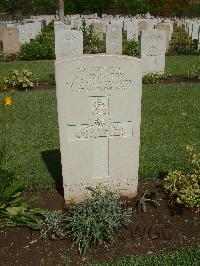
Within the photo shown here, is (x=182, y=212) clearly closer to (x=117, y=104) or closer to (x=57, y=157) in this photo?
(x=117, y=104)

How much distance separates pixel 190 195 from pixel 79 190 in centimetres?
133

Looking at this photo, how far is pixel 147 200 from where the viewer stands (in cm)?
464

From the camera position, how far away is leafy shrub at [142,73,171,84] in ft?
38.3

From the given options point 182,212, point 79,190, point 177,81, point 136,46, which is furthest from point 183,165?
point 136,46

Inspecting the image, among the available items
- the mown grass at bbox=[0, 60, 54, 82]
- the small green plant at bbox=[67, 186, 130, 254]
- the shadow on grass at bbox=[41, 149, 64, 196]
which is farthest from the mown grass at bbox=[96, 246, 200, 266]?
the mown grass at bbox=[0, 60, 54, 82]

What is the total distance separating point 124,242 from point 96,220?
1.31 ft

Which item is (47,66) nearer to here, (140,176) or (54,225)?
(140,176)

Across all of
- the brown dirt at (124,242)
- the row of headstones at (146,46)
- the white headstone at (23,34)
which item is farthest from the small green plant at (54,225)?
the white headstone at (23,34)

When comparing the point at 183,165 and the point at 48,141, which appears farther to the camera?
the point at 48,141

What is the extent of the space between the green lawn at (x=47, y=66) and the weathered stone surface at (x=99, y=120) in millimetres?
8050

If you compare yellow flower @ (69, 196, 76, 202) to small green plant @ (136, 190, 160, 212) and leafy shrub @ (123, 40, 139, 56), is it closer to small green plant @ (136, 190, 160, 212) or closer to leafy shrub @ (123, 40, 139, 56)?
small green plant @ (136, 190, 160, 212)

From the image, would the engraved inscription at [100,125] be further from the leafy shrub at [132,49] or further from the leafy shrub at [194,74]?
the leafy shrub at [132,49]

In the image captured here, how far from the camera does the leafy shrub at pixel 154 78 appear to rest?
38.3ft

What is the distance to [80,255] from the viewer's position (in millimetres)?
3900
